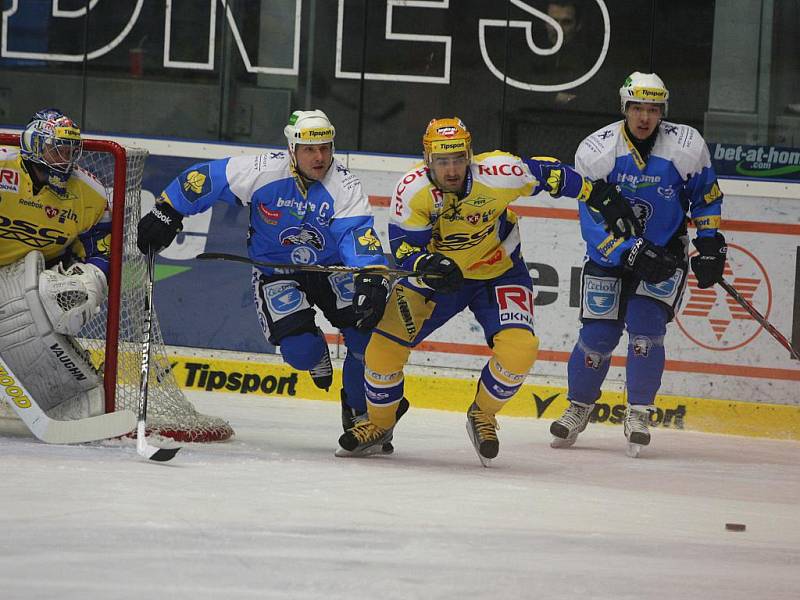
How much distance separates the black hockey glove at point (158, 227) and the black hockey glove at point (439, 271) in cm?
80

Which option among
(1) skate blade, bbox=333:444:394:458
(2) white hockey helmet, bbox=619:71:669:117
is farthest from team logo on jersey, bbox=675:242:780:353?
(1) skate blade, bbox=333:444:394:458

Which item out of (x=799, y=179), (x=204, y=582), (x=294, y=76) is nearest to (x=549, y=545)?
(x=204, y=582)

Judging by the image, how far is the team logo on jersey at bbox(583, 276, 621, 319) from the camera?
16.4ft

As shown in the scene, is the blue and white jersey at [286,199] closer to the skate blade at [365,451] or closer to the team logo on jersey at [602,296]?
the skate blade at [365,451]

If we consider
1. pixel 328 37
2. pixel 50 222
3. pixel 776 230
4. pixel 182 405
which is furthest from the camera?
pixel 328 37

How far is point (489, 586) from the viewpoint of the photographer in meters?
2.77

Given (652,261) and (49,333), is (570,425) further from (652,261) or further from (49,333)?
(49,333)

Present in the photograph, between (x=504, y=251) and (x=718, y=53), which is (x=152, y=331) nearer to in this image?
(x=504, y=251)

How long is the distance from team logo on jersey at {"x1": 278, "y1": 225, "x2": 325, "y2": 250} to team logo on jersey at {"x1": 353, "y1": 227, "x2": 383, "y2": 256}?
6.7 inches

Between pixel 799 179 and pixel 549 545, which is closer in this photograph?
pixel 549 545

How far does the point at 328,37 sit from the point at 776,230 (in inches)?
83.3

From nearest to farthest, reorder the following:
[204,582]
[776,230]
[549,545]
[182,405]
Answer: [204,582]
[549,545]
[182,405]
[776,230]

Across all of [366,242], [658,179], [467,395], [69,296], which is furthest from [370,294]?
[467,395]

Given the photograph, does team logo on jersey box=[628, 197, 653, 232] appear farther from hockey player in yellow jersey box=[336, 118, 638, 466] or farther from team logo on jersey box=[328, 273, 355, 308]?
team logo on jersey box=[328, 273, 355, 308]
